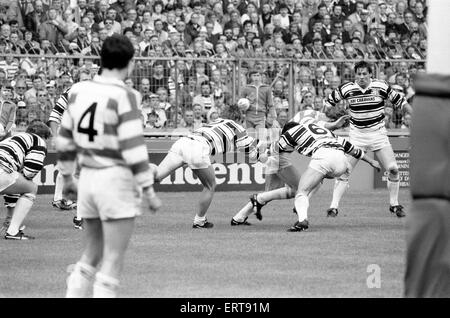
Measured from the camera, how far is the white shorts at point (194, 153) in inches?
622

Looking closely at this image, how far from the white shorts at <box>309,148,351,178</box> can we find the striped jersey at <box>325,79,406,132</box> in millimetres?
2436

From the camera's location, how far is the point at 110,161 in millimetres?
8125

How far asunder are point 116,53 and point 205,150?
7796 millimetres

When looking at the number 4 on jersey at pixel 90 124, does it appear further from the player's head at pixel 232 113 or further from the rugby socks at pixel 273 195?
the player's head at pixel 232 113

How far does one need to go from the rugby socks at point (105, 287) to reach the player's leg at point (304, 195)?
7.45m

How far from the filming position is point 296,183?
16.2 meters

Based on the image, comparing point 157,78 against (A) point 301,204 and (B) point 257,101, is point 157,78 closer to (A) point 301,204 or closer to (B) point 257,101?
(B) point 257,101

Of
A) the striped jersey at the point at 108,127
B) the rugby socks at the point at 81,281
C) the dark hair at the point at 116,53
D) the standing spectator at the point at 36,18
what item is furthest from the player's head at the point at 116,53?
the standing spectator at the point at 36,18

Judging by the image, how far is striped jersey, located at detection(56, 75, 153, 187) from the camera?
7.96 meters

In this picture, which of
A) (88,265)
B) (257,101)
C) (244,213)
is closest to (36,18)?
(257,101)

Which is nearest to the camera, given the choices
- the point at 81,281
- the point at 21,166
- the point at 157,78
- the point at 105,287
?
the point at 105,287

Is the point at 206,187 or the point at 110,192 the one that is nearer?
the point at 110,192

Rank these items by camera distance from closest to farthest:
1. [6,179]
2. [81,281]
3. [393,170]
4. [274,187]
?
[81,281]
[6,179]
[274,187]
[393,170]

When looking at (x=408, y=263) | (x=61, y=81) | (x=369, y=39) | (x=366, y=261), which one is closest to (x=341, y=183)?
(x=366, y=261)
